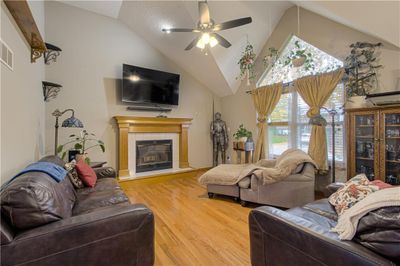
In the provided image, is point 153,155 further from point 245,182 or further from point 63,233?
point 63,233

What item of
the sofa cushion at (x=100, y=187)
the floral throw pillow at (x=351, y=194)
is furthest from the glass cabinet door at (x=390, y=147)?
the sofa cushion at (x=100, y=187)

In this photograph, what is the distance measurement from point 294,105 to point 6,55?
13.4ft

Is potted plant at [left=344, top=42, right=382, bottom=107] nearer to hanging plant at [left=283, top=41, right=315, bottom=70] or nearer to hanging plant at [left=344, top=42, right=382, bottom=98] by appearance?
hanging plant at [left=344, top=42, right=382, bottom=98]

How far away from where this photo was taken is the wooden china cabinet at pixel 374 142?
8.11 feet

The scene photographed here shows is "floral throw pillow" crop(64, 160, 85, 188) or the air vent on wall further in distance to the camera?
"floral throw pillow" crop(64, 160, 85, 188)

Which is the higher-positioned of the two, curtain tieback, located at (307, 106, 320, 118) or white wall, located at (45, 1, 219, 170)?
white wall, located at (45, 1, 219, 170)

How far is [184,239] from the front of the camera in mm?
2141

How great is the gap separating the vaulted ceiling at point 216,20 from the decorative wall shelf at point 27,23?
2117 mm

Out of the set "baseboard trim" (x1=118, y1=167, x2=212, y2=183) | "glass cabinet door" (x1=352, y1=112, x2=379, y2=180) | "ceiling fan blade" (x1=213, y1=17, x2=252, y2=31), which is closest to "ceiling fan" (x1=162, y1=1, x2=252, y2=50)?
"ceiling fan blade" (x1=213, y1=17, x2=252, y2=31)

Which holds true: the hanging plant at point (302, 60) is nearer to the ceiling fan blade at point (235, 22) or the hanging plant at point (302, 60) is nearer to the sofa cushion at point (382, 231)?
the ceiling fan blade at point (235, 22)

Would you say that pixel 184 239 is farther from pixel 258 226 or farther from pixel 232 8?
pixel 232 8

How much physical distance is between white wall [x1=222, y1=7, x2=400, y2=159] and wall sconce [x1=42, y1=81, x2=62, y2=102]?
391cm

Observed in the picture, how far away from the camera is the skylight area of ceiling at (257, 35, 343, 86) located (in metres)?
3.38

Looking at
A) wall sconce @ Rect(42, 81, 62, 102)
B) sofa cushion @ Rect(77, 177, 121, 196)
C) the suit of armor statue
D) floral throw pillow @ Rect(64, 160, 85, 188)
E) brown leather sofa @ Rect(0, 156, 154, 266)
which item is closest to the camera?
brown leather sofa @ Rect(0, 156, 154, 266)
